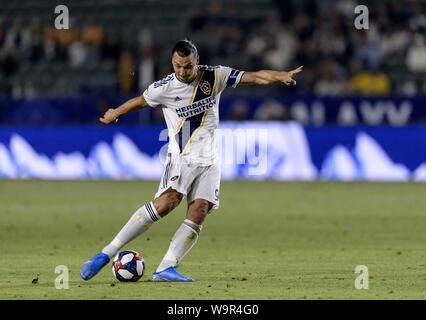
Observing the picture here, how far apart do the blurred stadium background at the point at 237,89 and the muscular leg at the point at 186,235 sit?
1257 cm

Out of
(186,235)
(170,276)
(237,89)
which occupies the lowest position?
(170,276)

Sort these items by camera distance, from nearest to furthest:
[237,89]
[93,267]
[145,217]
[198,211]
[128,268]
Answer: [93,267] → [128,268] → [145,217] → [198,211] → [237,89]

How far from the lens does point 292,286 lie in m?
9.81

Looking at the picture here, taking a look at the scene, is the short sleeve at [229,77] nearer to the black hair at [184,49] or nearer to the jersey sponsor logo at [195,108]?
the jersey sponsor logo at [195,108]

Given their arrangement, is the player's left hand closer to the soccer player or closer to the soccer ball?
the soccer player

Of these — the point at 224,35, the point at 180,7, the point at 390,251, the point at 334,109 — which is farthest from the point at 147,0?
the point at 390,251

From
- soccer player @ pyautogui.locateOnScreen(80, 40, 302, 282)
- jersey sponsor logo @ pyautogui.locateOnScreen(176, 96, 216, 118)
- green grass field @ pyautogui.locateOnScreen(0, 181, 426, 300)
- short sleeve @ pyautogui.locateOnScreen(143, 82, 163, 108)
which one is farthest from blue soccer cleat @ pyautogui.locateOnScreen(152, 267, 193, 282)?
short sleeve @ pyautogui.locateOnScreen(143, 82, 163, 108)

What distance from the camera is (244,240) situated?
14312mm

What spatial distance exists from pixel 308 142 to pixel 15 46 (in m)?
8.80

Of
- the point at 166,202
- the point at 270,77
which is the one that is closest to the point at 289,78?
the point at 270,77

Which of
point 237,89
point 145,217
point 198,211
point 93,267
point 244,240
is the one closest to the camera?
point 93,267

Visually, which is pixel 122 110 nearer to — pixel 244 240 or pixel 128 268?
pixel 128 268

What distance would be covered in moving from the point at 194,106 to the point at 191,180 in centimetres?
71

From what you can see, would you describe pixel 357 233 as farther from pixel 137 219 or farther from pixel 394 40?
pixel 394 40
